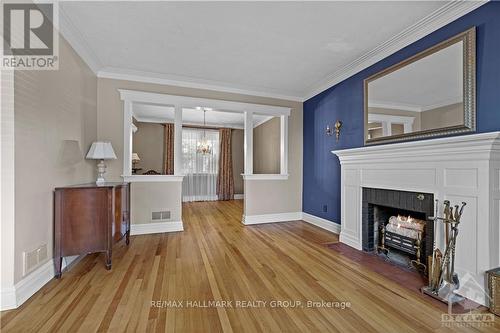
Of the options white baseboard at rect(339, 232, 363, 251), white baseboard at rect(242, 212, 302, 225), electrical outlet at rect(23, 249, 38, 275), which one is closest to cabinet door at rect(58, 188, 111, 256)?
electrical outlet at rect(23, 249, 38, 275)

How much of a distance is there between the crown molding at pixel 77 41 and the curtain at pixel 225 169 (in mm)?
4786

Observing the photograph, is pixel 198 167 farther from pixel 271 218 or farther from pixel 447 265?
pixel 447 265

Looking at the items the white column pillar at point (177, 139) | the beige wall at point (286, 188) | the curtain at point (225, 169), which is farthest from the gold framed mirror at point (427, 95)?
the curtain at point (225, 169)

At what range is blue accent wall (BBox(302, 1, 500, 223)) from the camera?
1930 mm

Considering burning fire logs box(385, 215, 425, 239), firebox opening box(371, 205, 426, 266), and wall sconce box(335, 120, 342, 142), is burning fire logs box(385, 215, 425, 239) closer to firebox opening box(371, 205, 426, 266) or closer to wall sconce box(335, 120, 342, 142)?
firebox opening box(371, 205, 426, 266)

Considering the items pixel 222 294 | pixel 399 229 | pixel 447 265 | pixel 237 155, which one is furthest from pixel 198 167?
pixel 447 265

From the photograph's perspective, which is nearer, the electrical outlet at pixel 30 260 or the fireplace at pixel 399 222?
the electrical outlet at pixel 30 260

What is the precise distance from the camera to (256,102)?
4.53m

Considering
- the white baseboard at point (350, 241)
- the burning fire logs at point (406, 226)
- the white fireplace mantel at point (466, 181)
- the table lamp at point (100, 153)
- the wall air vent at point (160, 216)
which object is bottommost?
the white baseboard at point (350, 241)

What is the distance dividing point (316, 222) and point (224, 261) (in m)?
2.34

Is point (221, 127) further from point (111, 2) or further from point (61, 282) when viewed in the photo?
point (61, 282)

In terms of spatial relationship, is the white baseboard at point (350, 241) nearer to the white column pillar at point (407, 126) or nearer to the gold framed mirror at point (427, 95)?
the gold framed mirror at point (427, 95)

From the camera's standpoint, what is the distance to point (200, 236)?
3639mm

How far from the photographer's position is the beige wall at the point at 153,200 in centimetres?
376
